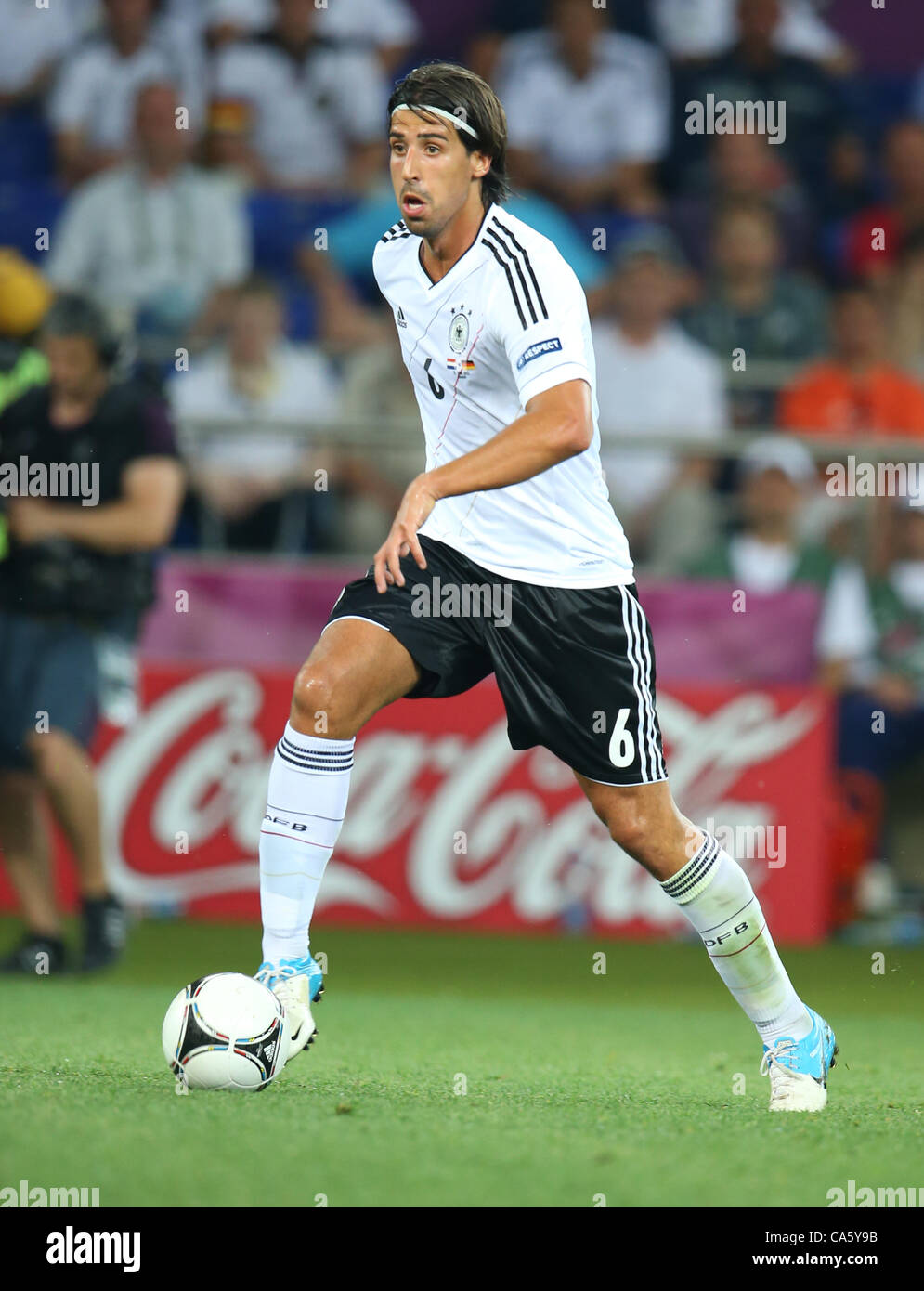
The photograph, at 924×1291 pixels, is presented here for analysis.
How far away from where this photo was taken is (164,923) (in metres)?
8.73

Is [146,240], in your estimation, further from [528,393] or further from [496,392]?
[528,393]

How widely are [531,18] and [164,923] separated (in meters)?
7.18

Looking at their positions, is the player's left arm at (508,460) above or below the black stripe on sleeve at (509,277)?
below

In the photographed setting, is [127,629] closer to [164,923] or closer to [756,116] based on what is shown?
[164,923]

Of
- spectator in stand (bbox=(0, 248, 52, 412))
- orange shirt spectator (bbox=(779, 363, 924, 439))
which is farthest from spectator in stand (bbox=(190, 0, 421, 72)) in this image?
orange shirt spectator (bbox=(779, 363, 924, 439))

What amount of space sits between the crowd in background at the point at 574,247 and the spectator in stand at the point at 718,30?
0.08 ft

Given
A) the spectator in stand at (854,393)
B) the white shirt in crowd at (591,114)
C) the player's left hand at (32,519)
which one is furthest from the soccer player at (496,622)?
the white shirt in crowd at (591,114)

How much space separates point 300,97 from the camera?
1219 cm

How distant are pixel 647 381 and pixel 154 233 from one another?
10.3 feet

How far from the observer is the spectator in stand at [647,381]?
31.3 ft

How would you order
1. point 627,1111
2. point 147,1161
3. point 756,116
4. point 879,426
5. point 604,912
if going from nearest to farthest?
point 147,1161, point 627,1111, point 604,912, point 879,426, point 756,116

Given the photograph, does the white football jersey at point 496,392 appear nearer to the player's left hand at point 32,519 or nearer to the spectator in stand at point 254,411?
the player's left hand at point 32,519

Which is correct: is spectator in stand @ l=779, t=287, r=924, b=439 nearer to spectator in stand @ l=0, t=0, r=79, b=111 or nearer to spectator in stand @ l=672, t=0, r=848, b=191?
spectator in stand @ l=672, t=0, r=848, b=191
